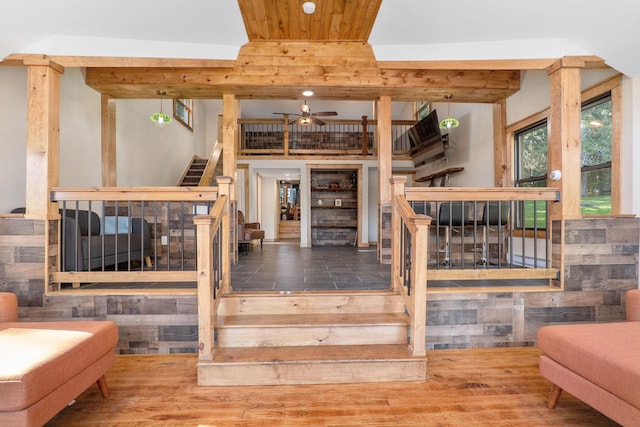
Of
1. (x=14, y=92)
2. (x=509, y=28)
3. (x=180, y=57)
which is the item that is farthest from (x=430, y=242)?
(x=14, y=92)

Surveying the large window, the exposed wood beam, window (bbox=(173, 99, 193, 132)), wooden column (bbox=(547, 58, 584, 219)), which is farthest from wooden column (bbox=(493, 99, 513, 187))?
window (bbox=(173, 99, 193, 132))

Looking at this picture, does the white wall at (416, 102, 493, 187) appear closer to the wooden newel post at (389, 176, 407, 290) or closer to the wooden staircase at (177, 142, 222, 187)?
the wooden newel post at (389, 176, 407, 290)

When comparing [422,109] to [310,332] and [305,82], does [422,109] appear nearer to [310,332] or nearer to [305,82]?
[305,82]

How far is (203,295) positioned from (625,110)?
4218mm

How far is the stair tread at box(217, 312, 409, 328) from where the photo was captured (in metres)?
2.66

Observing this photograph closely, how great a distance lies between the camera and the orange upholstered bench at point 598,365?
1.57 metres

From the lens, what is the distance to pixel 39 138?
9.59ft

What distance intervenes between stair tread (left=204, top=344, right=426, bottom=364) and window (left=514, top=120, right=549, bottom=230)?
10.1 ft

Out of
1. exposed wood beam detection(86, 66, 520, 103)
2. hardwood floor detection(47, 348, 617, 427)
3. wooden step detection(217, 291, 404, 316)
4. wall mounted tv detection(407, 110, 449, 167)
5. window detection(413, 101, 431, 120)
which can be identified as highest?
window detection(413, 101, 431, 120)

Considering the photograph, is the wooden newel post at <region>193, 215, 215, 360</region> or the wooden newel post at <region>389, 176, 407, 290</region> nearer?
the wooden newel post at <region>193, 215, 215, 360</region>

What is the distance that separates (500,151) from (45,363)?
5687 millimetres

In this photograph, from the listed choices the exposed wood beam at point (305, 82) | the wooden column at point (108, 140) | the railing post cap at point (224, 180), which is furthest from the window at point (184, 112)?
the railing post cap at point (224, 180)

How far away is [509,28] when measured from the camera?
2.96 meters

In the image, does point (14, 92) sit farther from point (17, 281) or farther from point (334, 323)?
point (334, 323)
